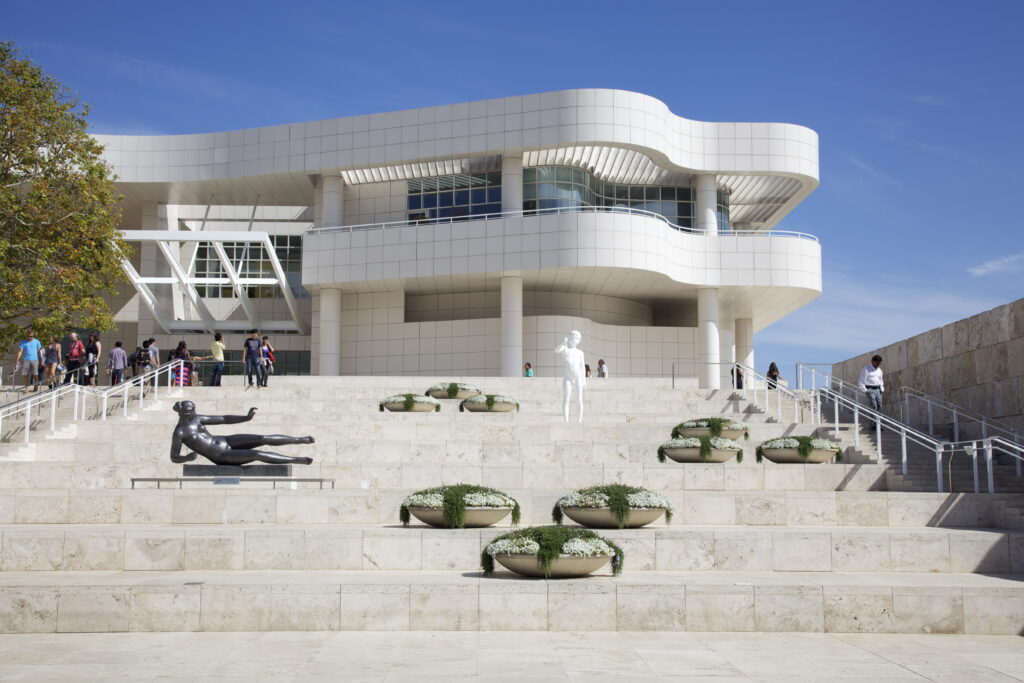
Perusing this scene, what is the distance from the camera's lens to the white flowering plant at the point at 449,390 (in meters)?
26.8

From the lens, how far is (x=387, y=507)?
15.5 m

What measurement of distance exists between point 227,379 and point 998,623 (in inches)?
1013

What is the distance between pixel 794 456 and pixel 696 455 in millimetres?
1935

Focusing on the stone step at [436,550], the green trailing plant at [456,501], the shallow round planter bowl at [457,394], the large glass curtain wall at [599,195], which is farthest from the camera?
the large glass curtain wall at [599,195]

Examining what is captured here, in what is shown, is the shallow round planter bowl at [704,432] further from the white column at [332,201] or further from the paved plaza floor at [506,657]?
A: the white column at [332,201]

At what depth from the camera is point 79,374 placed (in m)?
27.9

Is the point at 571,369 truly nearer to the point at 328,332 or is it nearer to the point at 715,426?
the point at 715,426

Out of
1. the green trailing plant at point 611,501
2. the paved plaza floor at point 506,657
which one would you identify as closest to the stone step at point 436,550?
the green trailing plant at point 611,501

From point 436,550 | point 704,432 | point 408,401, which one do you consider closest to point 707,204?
point 408,401

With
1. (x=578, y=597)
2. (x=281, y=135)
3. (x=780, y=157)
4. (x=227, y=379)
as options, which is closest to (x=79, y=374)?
(x=227, y=379)

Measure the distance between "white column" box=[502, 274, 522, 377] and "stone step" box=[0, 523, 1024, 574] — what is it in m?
24.2

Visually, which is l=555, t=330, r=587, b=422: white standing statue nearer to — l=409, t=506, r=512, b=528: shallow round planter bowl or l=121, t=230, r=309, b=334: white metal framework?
l=409, t=506, r=512, b=528: shallow round planter bowl

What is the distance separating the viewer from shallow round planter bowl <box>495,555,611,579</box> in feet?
38.2

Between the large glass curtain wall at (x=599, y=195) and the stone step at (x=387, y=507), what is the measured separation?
2510 centimetres
